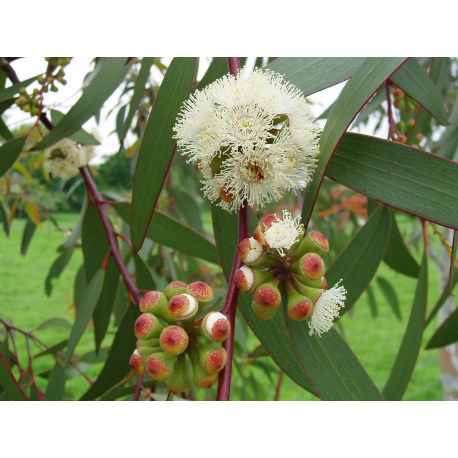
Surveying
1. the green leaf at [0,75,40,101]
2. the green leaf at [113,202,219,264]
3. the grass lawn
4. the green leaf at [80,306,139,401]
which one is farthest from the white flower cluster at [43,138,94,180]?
the grass lawn

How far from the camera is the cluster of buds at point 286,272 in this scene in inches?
16.4

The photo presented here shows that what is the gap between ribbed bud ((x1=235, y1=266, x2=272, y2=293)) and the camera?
1.35 ft

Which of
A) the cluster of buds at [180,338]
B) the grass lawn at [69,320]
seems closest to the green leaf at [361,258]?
the cluster of buds at [180,338]

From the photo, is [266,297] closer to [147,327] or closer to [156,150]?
[147,327]

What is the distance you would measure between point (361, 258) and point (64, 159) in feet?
2.76

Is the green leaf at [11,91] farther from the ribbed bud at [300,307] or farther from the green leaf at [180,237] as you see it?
the ribbed bud at [300,307]

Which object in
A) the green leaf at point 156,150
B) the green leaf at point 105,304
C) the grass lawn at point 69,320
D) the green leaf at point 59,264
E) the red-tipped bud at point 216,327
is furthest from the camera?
the grass lawn at point 69,320

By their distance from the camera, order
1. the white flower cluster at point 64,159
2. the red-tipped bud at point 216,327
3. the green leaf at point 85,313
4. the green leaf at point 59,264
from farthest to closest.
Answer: the green leaf at point 59,264, the white flower cluster at point 64,159, the green leaf at point 85,313, the red-tipped bud at point 216,327

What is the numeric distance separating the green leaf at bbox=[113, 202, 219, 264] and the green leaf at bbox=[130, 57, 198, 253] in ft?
1.20

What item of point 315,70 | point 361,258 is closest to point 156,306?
point 315,70

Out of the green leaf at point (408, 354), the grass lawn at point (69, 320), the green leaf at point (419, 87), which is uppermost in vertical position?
the green leaf at point (419, 87)

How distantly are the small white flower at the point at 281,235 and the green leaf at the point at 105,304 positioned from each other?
698 mm

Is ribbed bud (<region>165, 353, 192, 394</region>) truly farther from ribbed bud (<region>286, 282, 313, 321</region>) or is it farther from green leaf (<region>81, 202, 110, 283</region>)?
green leaf (<region>81, 202, 110, 283</region>)

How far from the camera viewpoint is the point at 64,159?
46.9 inches
